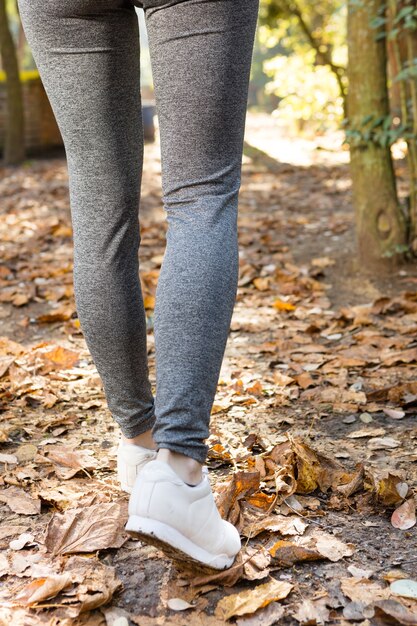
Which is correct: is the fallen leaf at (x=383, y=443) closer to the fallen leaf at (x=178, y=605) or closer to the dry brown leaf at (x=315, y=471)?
the dry brown leaf at (x=315, y=471)

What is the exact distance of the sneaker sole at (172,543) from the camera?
4.36ft

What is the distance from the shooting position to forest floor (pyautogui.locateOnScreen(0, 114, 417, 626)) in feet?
4.97

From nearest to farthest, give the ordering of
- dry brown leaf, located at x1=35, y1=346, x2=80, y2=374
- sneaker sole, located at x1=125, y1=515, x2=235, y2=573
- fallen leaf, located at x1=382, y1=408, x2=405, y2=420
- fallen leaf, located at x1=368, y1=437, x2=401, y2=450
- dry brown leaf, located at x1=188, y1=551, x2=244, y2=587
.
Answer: sneaker sole, located at x1=125, y1=515, x2=235, y2=573
dry brown leaf, located at x1=188, y1=551, x2=244, y2=587
fallen leaf, located at x1=368, y1=437, x2=401, y2=450
fallen leaf, located at x1=382, y1=408, x2=405, y2=420
dry brown leaf, located at x1=35, y1=346, x2=80, y2=374

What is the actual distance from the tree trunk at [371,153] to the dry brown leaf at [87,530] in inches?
110

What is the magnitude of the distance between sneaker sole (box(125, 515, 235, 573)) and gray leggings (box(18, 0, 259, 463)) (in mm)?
143

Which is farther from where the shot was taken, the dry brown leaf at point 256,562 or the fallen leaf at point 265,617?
the dry brown leaf at point 256,562

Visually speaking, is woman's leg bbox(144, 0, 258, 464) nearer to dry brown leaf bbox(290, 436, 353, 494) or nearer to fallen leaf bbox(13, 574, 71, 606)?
fallen leaf bbox(13, 574, 71, 606)

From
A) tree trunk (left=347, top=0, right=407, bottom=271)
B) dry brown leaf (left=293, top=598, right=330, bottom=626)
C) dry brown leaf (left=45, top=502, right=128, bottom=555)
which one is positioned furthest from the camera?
tree trunk (left=347, top=0, right=407, bottom=271)

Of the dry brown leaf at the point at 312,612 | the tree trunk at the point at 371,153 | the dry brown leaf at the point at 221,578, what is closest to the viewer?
the dry brown leaf at the point at 312,612

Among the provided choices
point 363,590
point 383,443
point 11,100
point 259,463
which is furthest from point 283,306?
point 11,100

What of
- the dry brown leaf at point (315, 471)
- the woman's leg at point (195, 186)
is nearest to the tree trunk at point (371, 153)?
the dry brown leaf at point (315, 471)

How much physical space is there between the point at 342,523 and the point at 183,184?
94cm

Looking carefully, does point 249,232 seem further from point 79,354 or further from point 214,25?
point 214,25

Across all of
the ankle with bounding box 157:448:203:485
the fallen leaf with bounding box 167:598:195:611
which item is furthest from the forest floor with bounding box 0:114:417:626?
the ankle with bounding box 157:448:203:485
